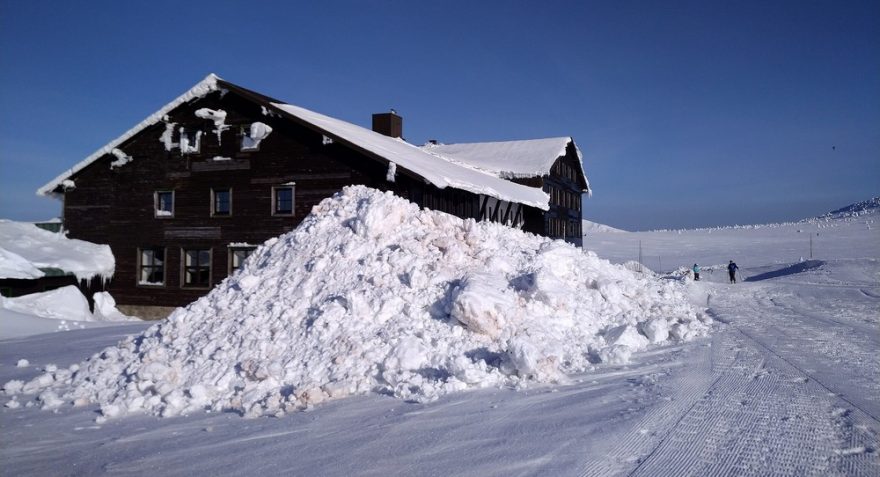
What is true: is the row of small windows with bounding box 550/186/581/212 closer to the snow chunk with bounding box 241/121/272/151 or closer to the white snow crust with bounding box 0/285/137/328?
the snow chunk with bounding box 241/121/272/151

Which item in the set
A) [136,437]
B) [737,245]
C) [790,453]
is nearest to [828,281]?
[790,453]

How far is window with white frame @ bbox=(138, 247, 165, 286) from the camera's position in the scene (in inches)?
786

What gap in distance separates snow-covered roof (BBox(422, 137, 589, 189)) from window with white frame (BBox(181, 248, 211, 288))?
13238mm

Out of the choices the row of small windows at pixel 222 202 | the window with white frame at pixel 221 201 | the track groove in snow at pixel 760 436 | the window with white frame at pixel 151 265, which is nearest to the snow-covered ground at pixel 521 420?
the track groove in snow at pixel 760 436

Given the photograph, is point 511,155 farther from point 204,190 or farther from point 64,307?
point 64,307

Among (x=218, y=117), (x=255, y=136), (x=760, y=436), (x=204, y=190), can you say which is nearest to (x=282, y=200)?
(x=255, y=136)

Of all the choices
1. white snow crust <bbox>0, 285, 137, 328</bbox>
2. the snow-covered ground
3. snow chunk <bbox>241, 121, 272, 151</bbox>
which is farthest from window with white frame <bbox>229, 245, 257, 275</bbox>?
the snow-covered ground

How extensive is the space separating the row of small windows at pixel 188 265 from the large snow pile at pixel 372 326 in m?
6.60

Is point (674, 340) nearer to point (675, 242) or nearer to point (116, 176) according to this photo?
point (116, 176)

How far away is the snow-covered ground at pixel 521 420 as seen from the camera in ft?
16.7

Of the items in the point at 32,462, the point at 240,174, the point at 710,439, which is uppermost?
the point at 240,174

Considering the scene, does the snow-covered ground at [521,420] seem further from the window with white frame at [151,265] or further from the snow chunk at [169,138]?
the snow chunk at [169,138]

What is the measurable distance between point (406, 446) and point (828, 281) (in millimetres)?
29910

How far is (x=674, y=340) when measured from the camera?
10.8 meters
